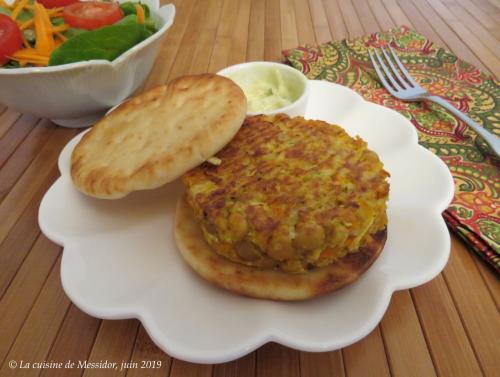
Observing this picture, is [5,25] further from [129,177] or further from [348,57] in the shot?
[348,57]

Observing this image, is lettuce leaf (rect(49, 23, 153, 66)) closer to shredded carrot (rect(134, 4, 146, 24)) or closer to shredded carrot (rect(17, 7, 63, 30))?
shredded carrot (rect(134, 4, 146, 24))

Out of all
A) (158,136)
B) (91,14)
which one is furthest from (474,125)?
(91,14)

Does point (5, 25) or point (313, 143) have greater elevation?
point (313, 143)

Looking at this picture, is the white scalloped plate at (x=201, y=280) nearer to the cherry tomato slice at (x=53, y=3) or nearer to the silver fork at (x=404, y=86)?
the silver fork at (x=404, y=86)

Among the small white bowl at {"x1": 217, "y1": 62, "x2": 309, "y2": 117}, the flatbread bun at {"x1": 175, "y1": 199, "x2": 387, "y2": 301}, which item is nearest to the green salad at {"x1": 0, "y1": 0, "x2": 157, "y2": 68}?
the small white bowl at {"x1": 217, "y1": 62, "x2": 309, "y2": 117}

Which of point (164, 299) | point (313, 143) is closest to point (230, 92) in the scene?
point (313, 143)
